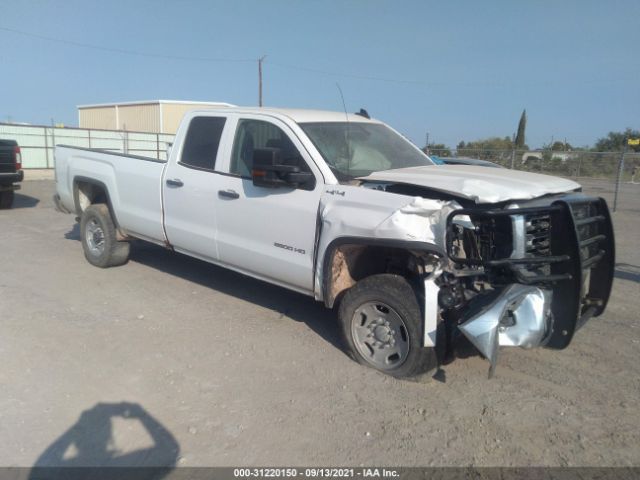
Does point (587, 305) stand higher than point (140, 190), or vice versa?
point (140, 190)

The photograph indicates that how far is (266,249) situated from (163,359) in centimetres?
130

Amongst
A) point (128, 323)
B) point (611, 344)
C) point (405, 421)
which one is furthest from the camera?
point (128, 323)

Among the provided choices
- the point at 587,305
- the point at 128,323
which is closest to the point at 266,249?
the point at 128,323

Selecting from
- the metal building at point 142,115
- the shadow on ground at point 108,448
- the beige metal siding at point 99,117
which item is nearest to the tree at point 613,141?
the metal building at point 142,115

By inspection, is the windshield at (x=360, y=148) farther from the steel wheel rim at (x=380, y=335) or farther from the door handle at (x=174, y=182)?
the door handle at (x=174, y=182)

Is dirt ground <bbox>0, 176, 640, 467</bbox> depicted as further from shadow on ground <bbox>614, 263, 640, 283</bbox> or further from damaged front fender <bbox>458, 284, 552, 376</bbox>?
shadow on ground <bbox>614, 263, 640, 283</bbox>

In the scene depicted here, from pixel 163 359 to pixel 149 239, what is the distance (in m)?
2.39

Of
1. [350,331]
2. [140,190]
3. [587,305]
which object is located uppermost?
[140,190]

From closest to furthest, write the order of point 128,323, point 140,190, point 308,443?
point 308,443 < point 128,323 < point 140,190

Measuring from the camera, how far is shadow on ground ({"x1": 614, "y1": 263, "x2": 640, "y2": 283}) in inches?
285

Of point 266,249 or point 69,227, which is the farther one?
point 69,227

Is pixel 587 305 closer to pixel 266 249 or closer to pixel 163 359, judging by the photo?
pixel 266 249

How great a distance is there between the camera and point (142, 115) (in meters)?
39.5

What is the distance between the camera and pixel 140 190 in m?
6.41
